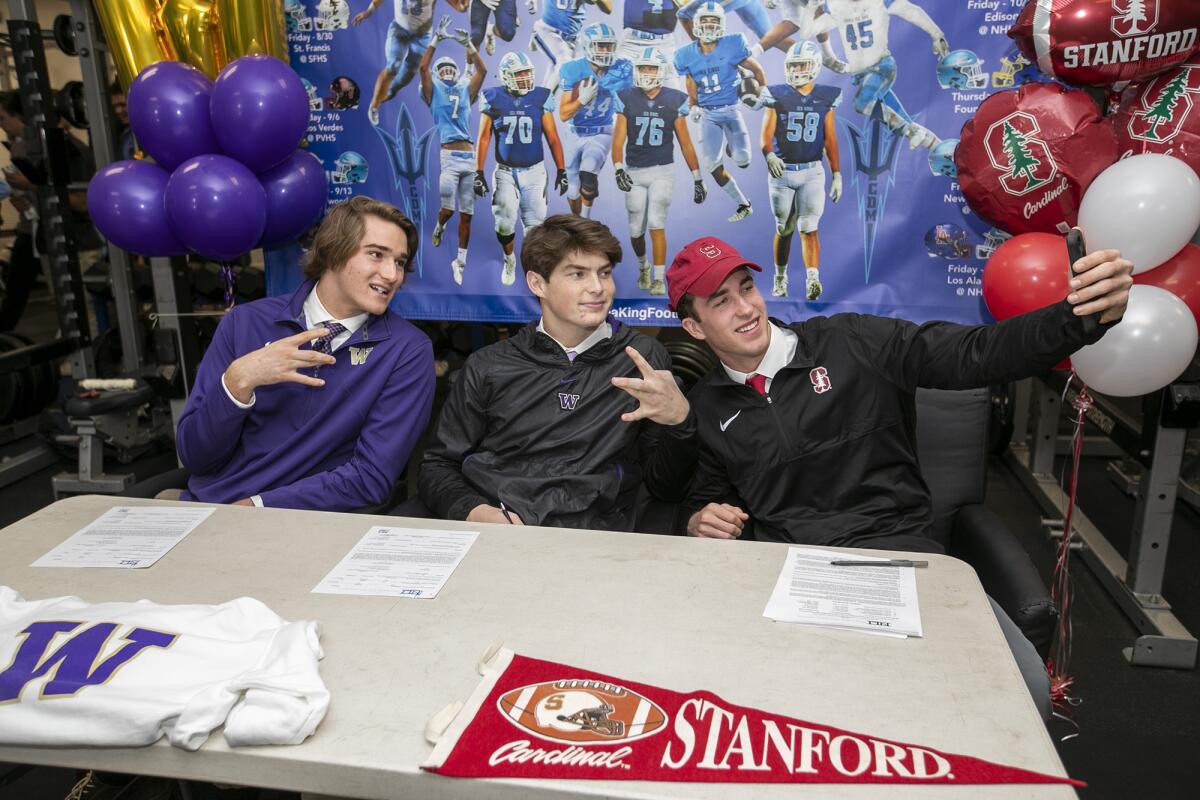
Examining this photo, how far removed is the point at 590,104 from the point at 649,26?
28cm

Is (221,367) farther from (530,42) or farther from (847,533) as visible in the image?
(847,533)

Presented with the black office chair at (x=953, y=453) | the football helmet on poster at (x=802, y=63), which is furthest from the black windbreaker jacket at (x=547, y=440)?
the football helmet on poster at (x=802, y=63)

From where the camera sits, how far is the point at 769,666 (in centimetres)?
118

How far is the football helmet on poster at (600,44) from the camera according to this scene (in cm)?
263

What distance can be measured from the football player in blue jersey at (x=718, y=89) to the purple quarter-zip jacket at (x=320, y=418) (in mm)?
1081

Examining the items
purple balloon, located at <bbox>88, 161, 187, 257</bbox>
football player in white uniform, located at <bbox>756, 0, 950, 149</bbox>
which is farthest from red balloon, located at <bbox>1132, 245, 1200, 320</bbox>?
purple balloon, located at <bbox>88, 161, 187, 257</bbox>

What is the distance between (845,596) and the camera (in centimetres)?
137

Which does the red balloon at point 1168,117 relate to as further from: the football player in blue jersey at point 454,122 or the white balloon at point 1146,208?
the football player in blue jersey at point 454,122

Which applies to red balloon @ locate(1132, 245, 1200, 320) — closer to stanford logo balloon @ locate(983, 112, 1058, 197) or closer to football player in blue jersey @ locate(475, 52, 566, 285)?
stanford logo balloon @ locate(983, 112, 1058, 197)

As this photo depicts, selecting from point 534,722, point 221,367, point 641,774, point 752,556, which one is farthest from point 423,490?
point 641,774

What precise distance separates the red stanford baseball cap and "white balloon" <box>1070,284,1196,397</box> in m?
0.88

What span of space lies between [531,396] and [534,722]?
3.89 ft

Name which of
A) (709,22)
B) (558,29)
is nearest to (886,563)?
(709,22)

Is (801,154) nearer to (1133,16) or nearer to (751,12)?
(751,12)
